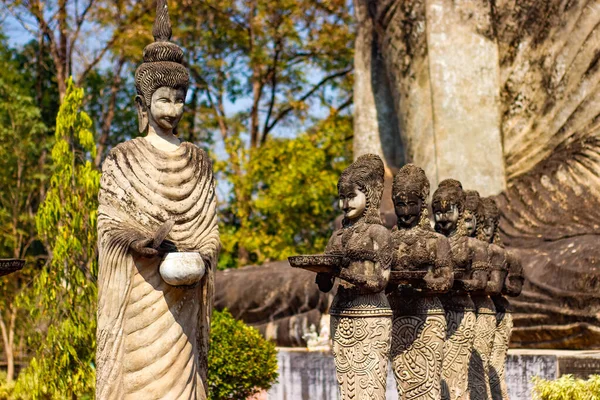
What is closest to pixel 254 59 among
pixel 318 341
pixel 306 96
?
pixel 306 96

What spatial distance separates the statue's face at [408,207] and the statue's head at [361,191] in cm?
55

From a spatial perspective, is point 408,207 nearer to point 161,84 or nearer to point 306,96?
point 161,84

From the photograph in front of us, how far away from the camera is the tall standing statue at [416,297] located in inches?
272

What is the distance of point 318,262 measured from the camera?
6.15 metres

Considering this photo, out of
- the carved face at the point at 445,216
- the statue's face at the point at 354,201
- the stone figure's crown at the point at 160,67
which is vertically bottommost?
the statue's face at the point at 354,201

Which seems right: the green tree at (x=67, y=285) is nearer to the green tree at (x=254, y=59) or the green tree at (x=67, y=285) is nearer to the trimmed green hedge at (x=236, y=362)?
the trimmed green hedge at (x=236, y=362)

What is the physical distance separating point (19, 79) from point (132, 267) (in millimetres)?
15521

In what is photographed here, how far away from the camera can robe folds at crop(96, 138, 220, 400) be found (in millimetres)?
5578

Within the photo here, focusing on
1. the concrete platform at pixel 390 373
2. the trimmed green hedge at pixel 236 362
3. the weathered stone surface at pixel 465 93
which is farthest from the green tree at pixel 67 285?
the weathered stone surface at pixel 465 93

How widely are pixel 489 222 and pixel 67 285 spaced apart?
3623mm

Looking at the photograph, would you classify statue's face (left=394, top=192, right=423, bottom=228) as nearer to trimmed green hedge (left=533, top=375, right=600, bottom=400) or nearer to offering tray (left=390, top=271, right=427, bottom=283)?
offering tray (left=390, top=271, right=427, bottom=283)

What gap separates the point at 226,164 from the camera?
20422 millimetres

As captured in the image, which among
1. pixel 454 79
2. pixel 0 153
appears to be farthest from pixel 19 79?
pixel 454 79

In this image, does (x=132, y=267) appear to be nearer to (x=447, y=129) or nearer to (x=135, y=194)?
(x=135, y=194)
